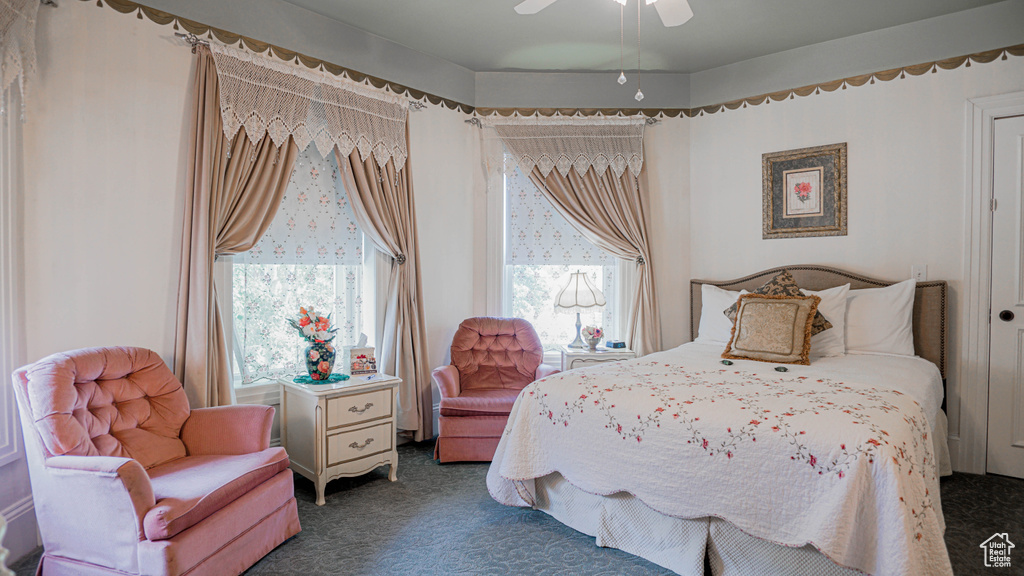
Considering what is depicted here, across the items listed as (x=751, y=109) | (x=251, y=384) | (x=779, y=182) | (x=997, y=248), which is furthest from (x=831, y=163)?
(x=251, y=384)

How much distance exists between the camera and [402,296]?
13.0 feet

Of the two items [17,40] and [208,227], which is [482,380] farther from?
[17,40]

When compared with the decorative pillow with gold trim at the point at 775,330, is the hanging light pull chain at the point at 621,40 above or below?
above

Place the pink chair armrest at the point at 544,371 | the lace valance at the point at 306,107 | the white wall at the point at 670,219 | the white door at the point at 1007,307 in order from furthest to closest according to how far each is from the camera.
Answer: the white wall at the point at 670,219 → the pink chair armrest at the point at 544,371 → the white door at the point at 1007,307 → the lace valance at the point at 306,107

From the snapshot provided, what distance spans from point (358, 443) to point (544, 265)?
2.20m

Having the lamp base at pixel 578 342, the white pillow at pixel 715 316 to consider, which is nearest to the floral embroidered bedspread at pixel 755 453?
the white pillow at pixel 715 316

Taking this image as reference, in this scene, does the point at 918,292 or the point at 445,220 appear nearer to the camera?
the point at 918,292

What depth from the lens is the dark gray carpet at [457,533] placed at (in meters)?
2.35

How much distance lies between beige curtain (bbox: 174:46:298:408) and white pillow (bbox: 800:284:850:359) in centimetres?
353

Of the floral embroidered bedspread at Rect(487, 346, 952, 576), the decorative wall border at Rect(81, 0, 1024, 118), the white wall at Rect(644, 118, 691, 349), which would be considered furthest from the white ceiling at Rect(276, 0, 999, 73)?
the floral embroidered bedspread at Rect(487, 346, 952, 576)

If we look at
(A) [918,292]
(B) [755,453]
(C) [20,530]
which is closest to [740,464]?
(B) [755,453]

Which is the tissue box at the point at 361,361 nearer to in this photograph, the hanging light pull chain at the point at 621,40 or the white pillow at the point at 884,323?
the hanging light pull chain at the point at 621,40

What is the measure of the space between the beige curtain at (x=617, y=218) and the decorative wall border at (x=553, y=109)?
53 centimetres

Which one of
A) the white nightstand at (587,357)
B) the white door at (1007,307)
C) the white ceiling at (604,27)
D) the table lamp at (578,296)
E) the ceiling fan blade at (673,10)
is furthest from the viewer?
the table lamp at (578,296)
